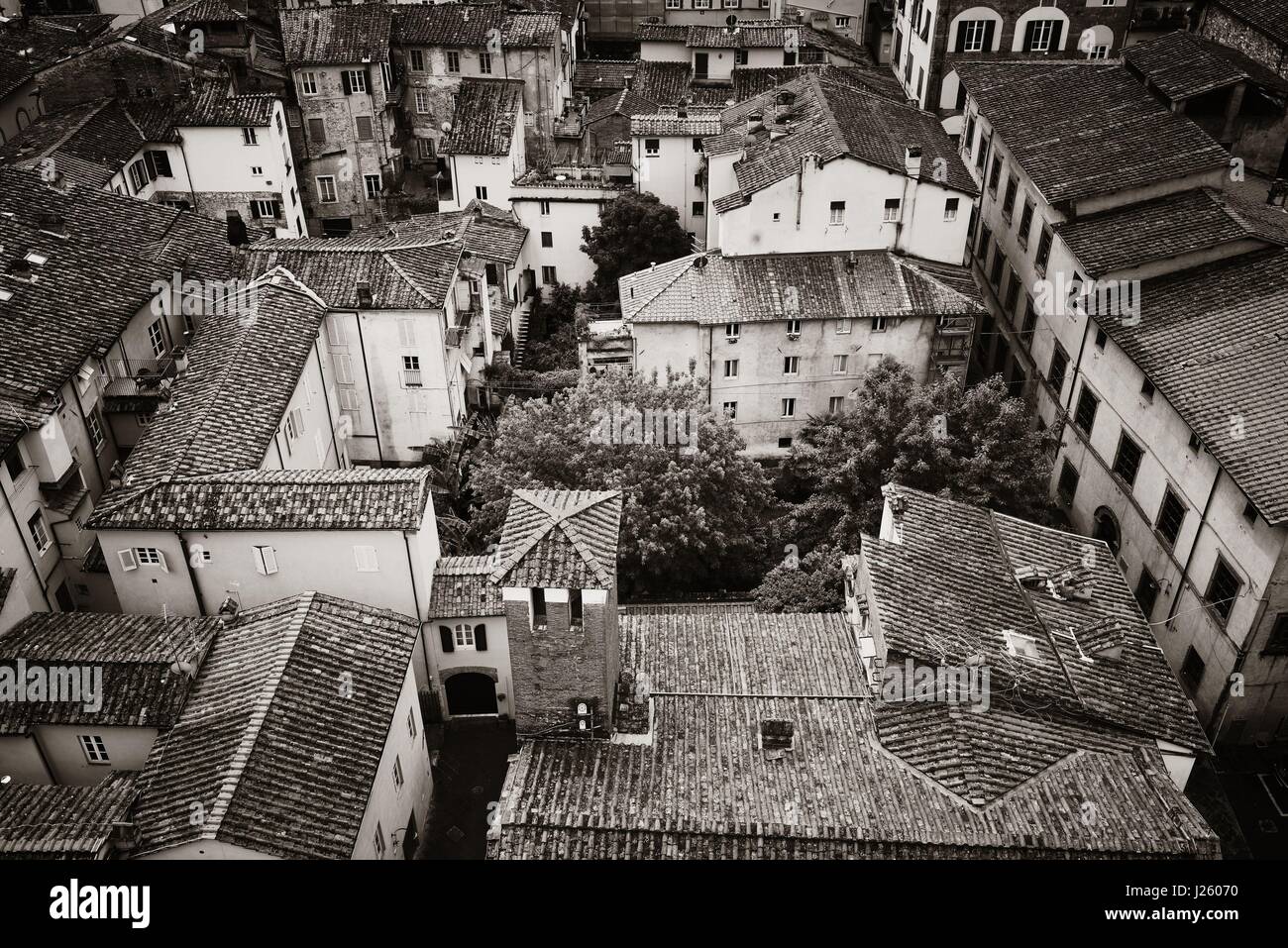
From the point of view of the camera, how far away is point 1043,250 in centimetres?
4934

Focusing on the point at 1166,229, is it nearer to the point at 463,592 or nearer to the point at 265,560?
the point at 463,592

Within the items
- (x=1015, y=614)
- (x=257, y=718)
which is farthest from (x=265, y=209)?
(x=1015, y=614)

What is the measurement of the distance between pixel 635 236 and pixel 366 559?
29568mm

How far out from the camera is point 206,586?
35219mm

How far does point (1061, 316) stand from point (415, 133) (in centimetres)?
4580

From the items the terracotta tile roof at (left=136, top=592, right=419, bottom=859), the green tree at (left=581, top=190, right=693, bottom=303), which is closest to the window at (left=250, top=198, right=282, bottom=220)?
the green tree at (left=581, top=190, right=693, bottom=303)

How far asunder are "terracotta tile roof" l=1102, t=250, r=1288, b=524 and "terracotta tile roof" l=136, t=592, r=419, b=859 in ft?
85.6

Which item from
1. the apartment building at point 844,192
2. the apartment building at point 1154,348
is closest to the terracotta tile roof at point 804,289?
the apartment building at point 844,192

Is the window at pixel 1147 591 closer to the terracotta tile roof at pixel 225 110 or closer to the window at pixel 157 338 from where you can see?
the window at pixel 157 338

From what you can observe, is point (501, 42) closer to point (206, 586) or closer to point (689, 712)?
point (206, 586)

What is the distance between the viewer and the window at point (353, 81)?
67.1m

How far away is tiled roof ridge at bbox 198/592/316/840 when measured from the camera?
83.8ft

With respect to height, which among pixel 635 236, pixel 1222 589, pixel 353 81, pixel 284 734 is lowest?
pixel 1222 589
